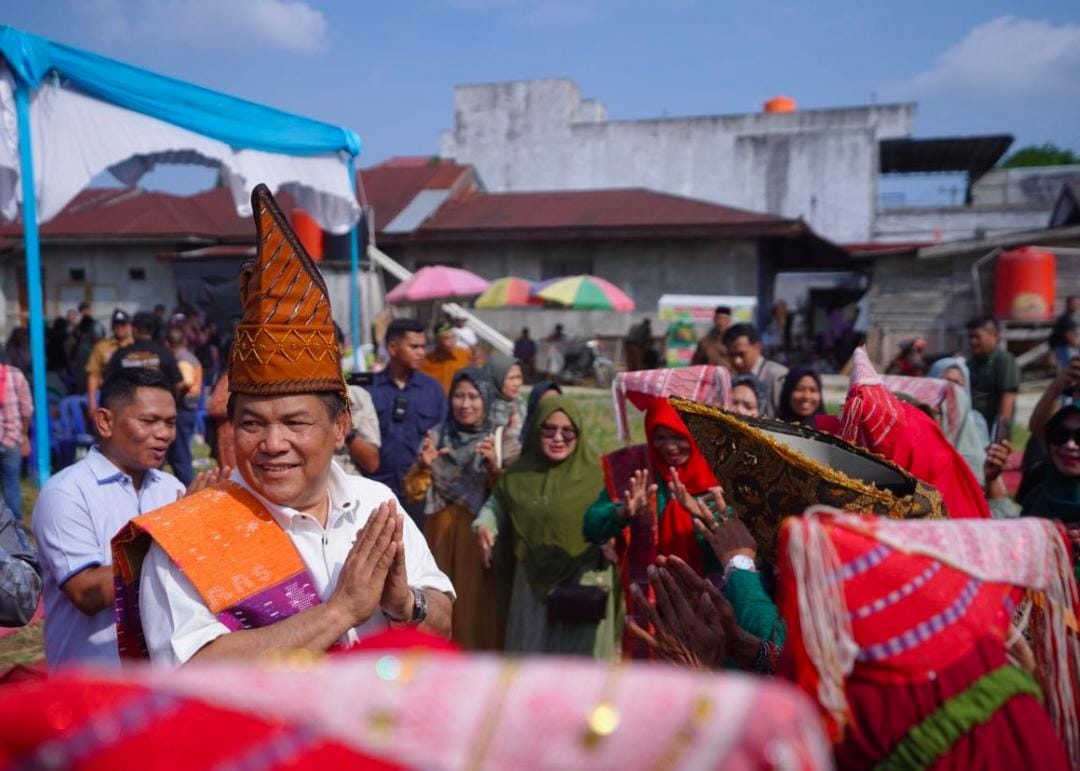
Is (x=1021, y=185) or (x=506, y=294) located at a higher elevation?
(x=1021, y=185)

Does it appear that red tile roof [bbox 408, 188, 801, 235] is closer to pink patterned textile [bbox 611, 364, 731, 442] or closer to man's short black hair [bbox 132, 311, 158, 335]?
man's short black hair [bbox 132, 311, 158, 335]

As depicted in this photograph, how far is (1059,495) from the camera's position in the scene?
354 cm

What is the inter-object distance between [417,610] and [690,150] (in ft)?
96.5

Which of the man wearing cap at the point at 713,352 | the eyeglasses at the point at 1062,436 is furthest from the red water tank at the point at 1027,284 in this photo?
the eyeglasses at the point at 1062,436

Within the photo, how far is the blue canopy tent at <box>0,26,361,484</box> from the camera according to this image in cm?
614

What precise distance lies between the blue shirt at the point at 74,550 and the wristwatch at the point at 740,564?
1865mm

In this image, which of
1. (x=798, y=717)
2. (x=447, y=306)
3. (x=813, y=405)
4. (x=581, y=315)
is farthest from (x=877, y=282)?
(x=798, y=717)

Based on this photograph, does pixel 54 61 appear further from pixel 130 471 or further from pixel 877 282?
pixel 877 282

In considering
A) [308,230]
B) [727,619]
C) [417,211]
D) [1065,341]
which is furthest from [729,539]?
[417,211]

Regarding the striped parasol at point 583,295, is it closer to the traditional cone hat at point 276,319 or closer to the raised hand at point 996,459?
the raised hand at point 996,459

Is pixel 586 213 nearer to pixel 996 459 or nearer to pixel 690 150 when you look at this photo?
pixel 690 150

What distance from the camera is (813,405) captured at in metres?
5.11

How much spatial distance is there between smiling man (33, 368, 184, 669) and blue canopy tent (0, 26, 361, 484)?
4.11 meters

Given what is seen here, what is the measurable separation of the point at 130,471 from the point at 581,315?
17119mm
